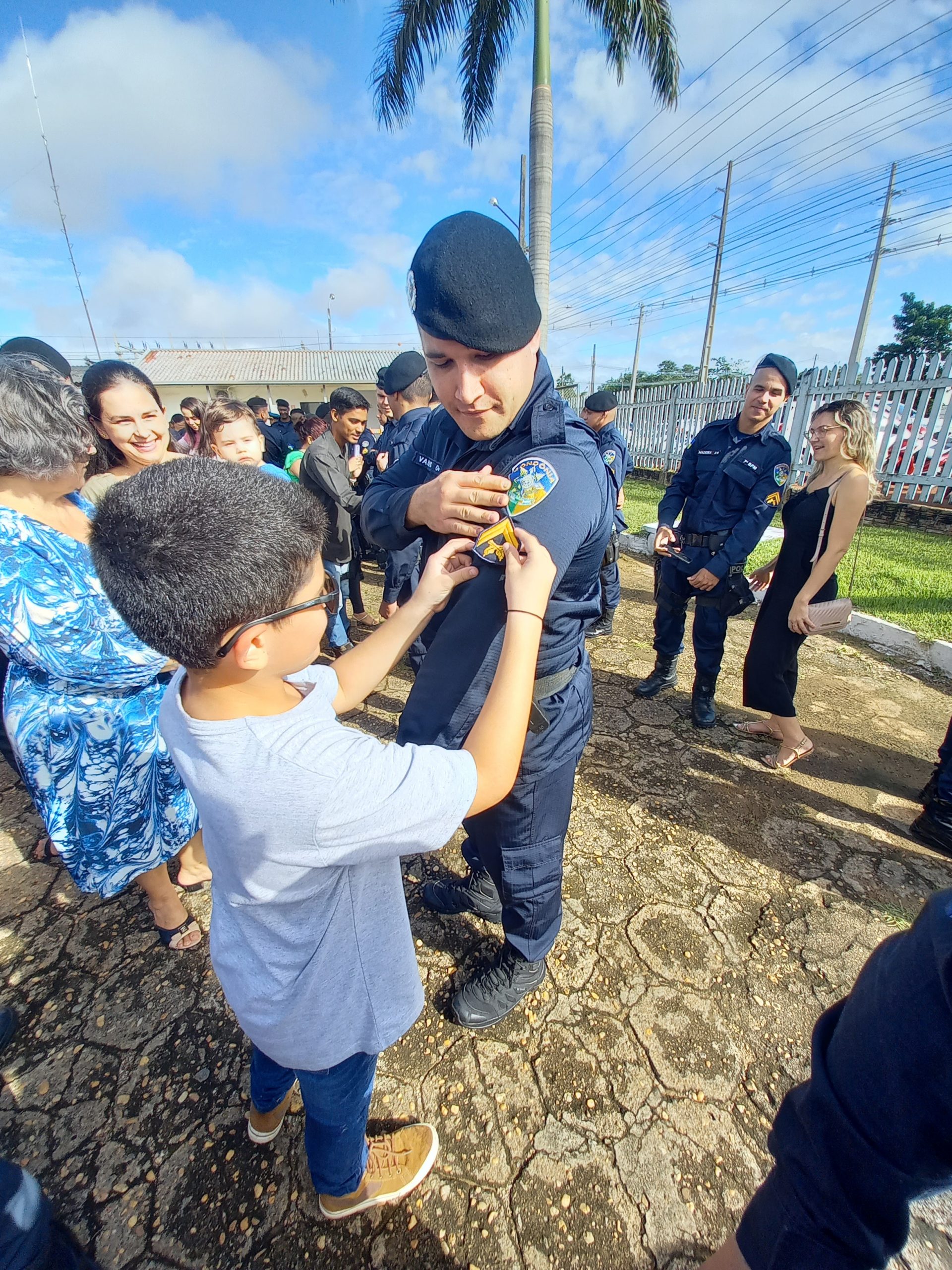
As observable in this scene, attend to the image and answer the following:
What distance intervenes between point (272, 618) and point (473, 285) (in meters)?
0.76

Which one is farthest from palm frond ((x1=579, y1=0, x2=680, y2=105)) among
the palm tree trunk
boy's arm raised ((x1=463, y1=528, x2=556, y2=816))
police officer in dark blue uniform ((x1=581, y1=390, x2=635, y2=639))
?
boy's arm raised ((x1=463, y1=528, x2=556, y2=816))

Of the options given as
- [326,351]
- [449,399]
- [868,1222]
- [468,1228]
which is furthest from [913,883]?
[326,351]

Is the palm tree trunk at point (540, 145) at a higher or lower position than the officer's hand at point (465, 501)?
higher

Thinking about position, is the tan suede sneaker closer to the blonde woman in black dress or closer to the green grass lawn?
the blonde woman in black dress

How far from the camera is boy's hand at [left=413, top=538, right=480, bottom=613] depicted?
1.21 metres

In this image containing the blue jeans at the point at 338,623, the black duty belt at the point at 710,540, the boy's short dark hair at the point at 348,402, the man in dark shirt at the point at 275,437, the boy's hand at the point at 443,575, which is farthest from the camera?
the man in dark shirt at the point at 275,437

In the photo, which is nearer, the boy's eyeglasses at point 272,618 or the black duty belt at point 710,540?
the boy's eyeglasses at point 272,618

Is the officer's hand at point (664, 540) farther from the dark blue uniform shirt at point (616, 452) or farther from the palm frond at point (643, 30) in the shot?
the palm frond at point (643, 30)

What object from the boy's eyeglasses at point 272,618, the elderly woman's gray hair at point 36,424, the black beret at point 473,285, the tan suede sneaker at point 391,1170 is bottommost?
the tan suede sneaker at point 391,1170

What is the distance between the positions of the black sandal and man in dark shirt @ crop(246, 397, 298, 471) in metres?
6.22

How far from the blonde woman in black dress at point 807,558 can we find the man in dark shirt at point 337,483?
2.73 metres

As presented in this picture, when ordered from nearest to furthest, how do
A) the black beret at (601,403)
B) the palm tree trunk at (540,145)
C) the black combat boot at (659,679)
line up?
1. the black combat boot at (659,679)
2. the black beret at (601,403)
3. the palm tree trunk at (540,145)

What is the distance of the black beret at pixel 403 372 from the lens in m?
4.23

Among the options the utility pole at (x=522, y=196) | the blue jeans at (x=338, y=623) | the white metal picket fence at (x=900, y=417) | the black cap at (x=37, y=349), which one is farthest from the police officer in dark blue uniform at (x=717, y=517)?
the utility pole at (x=522, y=196)
